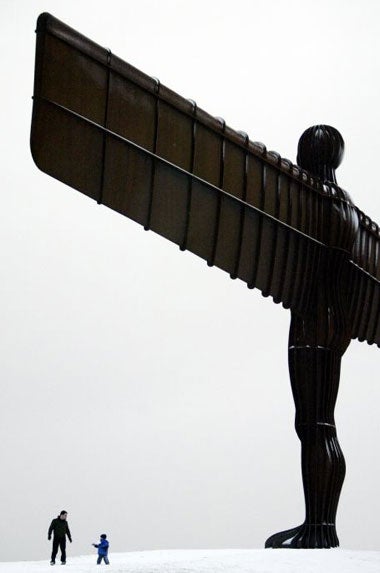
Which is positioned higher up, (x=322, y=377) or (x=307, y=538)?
(x=322, y=377)

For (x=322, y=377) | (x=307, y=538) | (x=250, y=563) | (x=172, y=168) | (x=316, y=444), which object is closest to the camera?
(x=172, y=168)

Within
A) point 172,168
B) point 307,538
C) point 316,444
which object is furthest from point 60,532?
point 172,168

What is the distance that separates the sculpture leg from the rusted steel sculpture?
0.01 meters

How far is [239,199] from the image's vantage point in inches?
Result: 375

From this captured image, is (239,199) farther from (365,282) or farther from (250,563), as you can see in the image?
(250,563)

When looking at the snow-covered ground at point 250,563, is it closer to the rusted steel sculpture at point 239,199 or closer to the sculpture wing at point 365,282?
the rusted steel sculpture at point 239,199

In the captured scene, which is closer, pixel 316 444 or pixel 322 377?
pixel 316 444

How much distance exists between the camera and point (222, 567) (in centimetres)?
902

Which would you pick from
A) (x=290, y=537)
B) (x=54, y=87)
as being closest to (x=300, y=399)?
(x=290, y=537)

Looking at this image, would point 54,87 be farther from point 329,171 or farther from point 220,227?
point 329,171

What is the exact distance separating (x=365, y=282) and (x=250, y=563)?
12.5 feet

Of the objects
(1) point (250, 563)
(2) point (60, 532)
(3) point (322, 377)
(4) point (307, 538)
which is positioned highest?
(3) point (322, 377)

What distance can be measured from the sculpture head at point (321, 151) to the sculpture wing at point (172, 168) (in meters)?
0.56

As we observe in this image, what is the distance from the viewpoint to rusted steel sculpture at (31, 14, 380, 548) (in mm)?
7969
